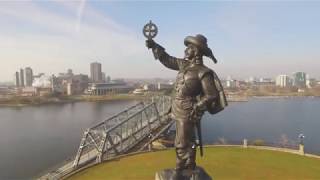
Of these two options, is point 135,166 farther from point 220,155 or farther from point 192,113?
point 192,113

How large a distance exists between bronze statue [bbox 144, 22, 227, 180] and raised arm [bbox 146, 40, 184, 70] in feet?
0.77

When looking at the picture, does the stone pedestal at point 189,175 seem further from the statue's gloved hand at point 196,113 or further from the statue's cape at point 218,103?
the statue's cape at point 218,103

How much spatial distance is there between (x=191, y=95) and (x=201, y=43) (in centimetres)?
94

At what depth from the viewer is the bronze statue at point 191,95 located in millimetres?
6266

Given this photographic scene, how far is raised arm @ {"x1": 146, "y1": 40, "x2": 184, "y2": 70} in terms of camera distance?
6859mm

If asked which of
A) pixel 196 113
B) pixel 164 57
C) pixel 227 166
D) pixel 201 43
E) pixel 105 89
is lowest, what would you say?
pixel 227 166

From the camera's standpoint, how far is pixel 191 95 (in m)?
6.48

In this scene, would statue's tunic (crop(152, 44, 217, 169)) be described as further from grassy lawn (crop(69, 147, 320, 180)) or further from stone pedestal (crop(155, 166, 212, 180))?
grassy lawn (crop(69, 147, 320, 180))

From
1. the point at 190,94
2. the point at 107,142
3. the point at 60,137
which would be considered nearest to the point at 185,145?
the point at 190,94

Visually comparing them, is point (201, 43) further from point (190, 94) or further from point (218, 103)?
point (218, 103)

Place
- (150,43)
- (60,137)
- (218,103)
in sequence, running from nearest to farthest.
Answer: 1. (218,103)
2. (150,43)
3. (60,137)

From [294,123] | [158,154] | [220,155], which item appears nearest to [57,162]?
[158,154]

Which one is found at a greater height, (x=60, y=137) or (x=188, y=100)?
(x=188, y=100)

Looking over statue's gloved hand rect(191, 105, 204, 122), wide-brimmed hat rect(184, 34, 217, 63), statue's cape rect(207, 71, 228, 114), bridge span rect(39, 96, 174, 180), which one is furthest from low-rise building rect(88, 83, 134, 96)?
statue's cape rect(207, 71, 228, 114)
